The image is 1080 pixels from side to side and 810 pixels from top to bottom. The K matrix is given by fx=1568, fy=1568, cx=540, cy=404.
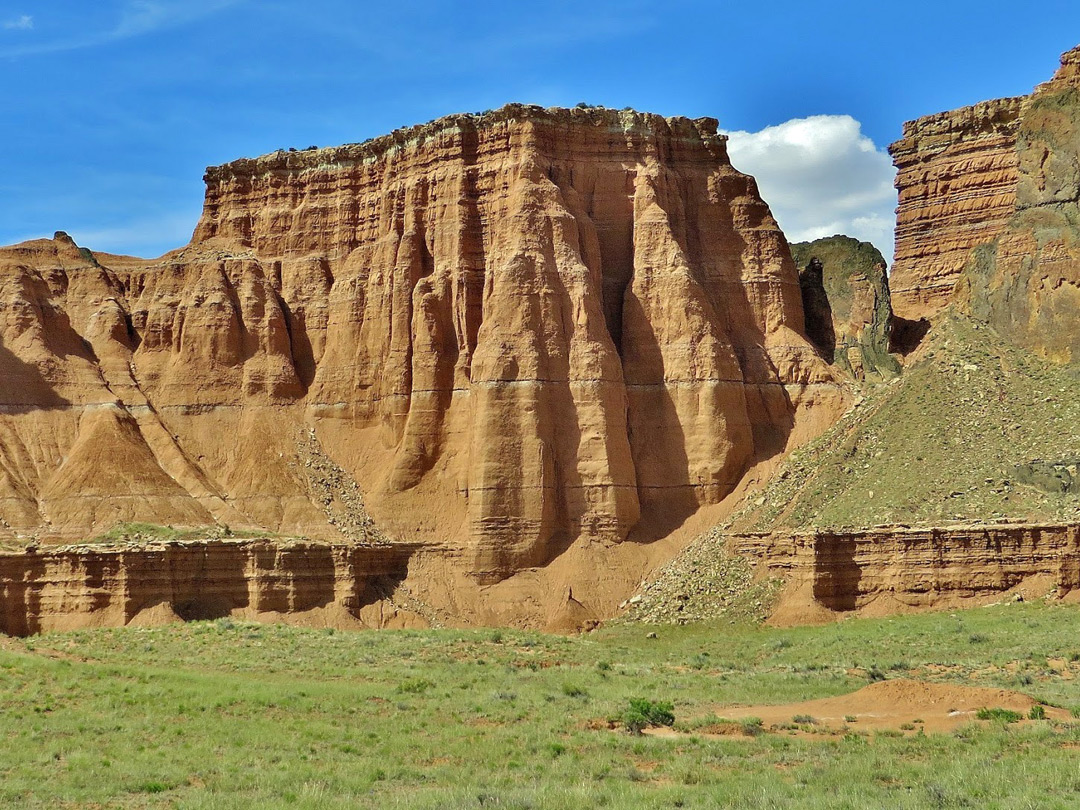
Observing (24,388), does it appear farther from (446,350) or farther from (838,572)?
(838,572)

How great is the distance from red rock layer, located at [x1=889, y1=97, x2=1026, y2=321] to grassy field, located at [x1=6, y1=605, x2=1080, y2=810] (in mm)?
31555

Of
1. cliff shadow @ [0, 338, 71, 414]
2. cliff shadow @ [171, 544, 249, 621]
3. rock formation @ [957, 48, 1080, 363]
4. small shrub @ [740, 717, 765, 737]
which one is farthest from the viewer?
cliff shadow @ [0, 338, 71, 414]

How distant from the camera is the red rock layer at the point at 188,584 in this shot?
205 ft

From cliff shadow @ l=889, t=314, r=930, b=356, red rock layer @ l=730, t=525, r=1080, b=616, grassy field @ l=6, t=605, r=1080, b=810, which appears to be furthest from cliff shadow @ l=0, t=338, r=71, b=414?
cliff shadow @ l=889, t=314, r=930, b=356

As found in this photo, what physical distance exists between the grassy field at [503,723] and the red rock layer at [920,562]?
209cm

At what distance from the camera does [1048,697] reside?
35219 millimetres

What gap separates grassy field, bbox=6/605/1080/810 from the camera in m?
26.0

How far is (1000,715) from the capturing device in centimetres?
3127

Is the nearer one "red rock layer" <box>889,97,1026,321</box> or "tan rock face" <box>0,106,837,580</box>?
"tan rock face" <box>0,106,837,580</box>

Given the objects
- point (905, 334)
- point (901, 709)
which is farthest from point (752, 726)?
point (905, 334)

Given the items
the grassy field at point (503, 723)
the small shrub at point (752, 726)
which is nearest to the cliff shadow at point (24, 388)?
the grassy field at point (503, 723)

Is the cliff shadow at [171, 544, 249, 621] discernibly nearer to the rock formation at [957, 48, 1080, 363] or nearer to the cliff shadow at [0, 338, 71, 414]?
the cliff shadow at [0, 338, 71, 414]

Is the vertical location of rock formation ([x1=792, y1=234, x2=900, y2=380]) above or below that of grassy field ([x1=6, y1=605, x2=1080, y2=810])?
above

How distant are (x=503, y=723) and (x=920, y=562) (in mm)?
25751
